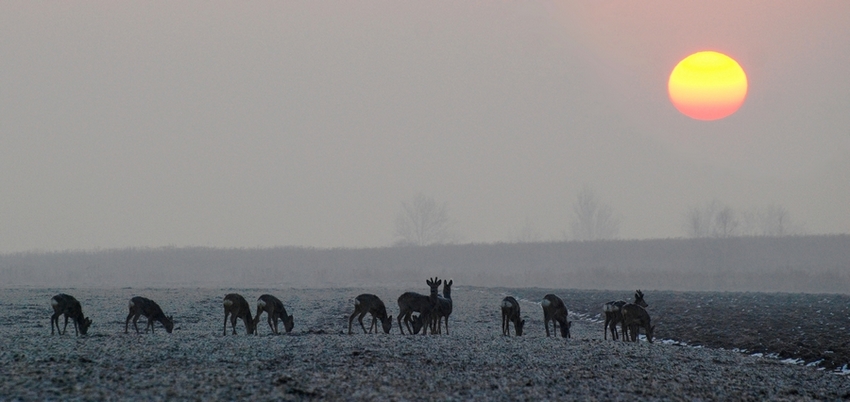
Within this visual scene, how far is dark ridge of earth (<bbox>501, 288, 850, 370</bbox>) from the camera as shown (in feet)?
84.7

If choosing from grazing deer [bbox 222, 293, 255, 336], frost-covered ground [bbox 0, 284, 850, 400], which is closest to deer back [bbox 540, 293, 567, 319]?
frost-covered ground [bbox 0, 284, 850, 400]

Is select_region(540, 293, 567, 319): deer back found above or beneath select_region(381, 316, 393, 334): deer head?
above

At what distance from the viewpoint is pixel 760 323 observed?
33.3m

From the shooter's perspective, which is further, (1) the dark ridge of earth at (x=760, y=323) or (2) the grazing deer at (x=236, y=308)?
(1) the dark ridge of earth at (x=760, y=323)

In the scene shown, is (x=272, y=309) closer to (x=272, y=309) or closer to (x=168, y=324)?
(x=272, y=309)

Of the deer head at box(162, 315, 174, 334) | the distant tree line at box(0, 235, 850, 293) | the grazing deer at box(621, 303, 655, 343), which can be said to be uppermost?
the distant tree line at box(0, 235, 850, 293)

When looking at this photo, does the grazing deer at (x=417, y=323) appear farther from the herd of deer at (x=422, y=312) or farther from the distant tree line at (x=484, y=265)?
the distant tree line at (x=484, y=265)

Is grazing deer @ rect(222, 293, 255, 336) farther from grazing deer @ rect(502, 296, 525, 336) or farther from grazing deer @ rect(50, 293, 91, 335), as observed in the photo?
grazing deer @ rect(502, 296, 525, 336)

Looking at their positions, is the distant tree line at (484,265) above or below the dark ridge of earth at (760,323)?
above

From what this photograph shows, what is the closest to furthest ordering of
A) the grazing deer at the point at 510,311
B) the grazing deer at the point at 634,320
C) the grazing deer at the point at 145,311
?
the grazing deer at the point at 145,311, the grazing deer at the point at 510,311, the grazing deer at the point at 634,320

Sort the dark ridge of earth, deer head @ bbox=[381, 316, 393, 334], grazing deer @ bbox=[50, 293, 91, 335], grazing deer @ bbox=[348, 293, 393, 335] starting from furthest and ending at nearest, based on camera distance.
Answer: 1. deer head @ bbox=[381, 316, 393, 334]
2. grazing deer @ bbox=[348, 293, 393, 335]
3. the dark ridge of earth
4. grazing deer @ bbox=[50, 293, 91, 335]

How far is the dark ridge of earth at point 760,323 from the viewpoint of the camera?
1016 inches

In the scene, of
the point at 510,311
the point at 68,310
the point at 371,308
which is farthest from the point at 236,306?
the point at 510,311

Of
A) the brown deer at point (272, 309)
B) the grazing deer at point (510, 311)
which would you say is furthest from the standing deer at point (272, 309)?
the grazing deer at point (510, 311)
